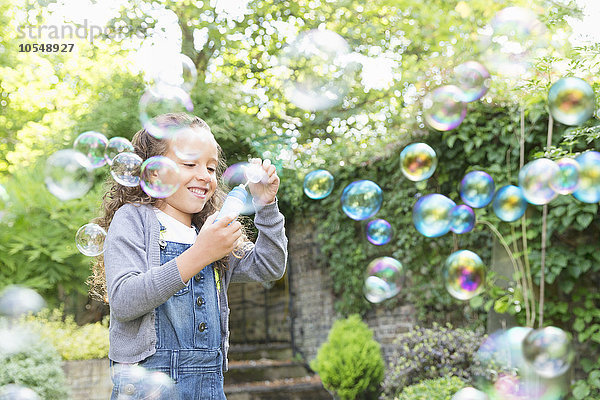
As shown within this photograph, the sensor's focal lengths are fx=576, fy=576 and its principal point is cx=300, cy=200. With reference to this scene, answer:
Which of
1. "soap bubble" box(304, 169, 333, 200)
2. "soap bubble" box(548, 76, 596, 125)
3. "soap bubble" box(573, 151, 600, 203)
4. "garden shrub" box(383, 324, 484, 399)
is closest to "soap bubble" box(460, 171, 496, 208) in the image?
"soap bubble" box(573, 151, 600, 203)

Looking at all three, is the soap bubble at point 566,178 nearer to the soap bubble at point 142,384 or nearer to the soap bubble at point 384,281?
the soap bubble at point 384,281

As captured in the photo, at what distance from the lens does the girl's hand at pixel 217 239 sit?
1.41 metres

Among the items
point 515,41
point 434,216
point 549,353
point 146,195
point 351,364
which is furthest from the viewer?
point 351,364

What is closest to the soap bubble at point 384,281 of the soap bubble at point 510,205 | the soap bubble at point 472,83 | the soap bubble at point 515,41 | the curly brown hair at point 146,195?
the soap bubble at point 510,205

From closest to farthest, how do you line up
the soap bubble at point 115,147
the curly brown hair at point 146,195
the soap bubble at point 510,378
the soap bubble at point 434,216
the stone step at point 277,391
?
the curly brown hair at point 146,195
the soap bubble at point 115,147
the soap bubble at point 434,216
the soap bubble at point 510,378
the stone step at point 277,391

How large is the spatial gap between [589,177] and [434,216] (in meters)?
0.83

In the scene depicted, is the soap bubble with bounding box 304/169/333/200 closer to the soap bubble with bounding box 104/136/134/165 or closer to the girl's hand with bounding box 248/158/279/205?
the soap bubble with bounding box 104/136/134/165

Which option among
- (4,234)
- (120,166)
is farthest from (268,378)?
(120,166)

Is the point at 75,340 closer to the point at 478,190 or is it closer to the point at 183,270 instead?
the point at 478,190

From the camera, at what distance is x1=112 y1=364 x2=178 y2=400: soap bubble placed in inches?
54.7

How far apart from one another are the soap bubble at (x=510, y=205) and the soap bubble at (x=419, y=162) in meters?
0.46

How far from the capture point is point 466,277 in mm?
3170

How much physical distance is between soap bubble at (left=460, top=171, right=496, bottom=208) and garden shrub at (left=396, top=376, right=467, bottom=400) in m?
1.26

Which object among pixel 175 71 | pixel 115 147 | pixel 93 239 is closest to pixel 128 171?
pixel 93 239
